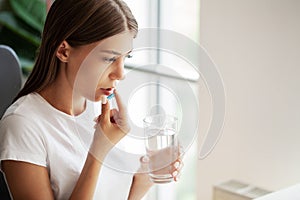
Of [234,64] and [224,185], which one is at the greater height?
[234,64]

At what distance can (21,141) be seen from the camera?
102cm

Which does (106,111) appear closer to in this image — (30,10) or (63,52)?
(63,52)

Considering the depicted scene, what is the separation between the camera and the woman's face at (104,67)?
861 mm

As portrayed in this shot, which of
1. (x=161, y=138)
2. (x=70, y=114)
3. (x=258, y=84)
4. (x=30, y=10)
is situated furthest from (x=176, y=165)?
Answer: (x=30, y=10)

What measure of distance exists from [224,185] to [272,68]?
0.41 meters

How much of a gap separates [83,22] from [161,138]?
272 millimetres

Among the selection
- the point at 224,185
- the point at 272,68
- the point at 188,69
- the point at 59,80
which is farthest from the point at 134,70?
the point at 224,185

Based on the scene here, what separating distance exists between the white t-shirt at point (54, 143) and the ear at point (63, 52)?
112mm

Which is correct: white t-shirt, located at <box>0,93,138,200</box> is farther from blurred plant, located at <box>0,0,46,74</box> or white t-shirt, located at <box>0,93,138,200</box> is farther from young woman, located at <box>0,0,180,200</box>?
blurred plant, located at <box>0,0,46,74</box>

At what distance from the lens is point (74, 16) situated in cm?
99

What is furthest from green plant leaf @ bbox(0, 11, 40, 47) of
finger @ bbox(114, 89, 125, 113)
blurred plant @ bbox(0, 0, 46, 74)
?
finger @ bbox(114, 89, 125, 113)

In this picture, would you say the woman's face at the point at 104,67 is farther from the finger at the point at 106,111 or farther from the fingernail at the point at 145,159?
the fingernail at the point at 145,159

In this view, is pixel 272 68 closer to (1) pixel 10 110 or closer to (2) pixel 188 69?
(2) pixel 188 69

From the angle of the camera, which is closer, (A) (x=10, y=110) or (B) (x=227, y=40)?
(A) (x=10, y=110)
